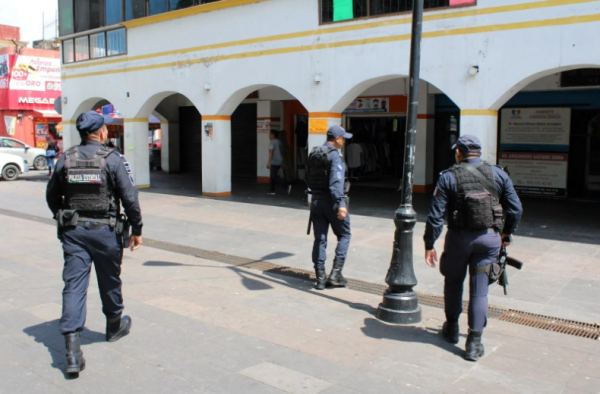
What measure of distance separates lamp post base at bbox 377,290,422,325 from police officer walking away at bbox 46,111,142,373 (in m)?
2.55

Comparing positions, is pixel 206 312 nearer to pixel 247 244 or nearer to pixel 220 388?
pixel 220 388

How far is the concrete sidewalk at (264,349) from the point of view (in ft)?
13.7

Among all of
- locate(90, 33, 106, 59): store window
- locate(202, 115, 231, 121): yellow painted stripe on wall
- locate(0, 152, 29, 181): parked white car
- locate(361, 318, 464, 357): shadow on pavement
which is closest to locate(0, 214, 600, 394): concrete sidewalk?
locate(361, 318, 464, 357): shadow on pavement

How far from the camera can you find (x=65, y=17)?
19312mm

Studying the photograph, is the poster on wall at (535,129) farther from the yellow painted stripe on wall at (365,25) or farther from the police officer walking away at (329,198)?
the police officer walking away at (329,198)

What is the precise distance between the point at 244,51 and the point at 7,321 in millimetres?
10017

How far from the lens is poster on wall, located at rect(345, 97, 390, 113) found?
55.7 ft

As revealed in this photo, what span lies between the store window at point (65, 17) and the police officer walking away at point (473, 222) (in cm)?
1778

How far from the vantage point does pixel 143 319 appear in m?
5.57

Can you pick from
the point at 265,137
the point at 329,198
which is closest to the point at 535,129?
the point at 265,137

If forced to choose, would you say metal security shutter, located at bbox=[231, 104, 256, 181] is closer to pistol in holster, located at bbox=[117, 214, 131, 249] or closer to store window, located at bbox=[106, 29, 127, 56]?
store window, located at bbox=[106, 29, 127, 56]

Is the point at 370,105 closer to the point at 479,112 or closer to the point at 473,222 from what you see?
the point at 479,112

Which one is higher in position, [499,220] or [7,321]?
[499,220]

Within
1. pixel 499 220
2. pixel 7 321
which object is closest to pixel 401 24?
pixel 499 220
